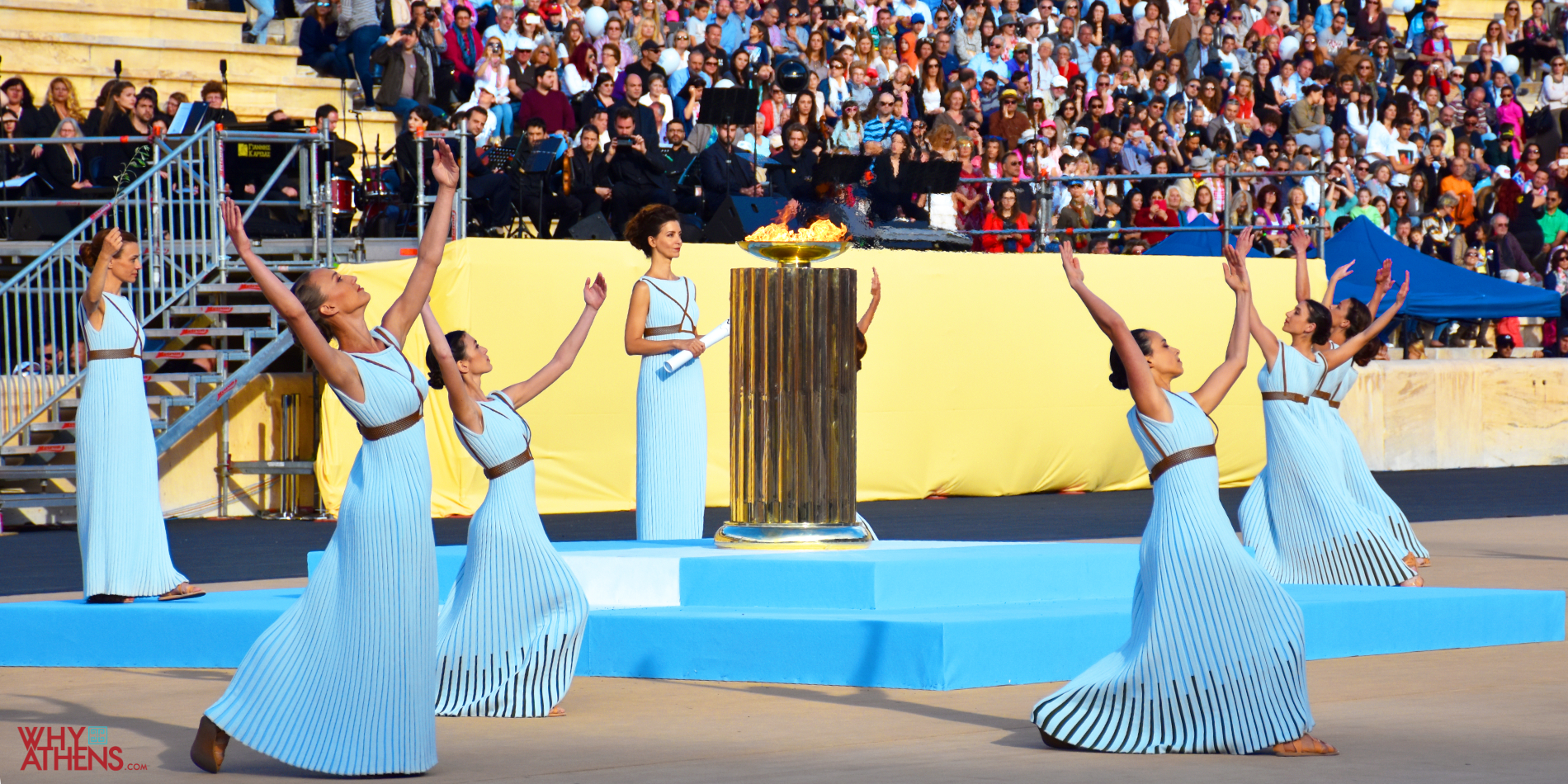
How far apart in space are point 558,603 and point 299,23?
48.3 feet

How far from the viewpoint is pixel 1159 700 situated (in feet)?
19.5

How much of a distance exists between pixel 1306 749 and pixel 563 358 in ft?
10.4

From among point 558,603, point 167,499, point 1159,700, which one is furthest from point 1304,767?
point 167,499

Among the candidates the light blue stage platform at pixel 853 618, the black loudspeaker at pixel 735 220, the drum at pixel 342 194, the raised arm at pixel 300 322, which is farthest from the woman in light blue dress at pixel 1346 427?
the drum at pixel 342 194

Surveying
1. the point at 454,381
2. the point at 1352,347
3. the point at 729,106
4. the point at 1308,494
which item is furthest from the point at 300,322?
the point at 729,106

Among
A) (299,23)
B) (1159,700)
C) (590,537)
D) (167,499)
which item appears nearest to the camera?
(1159,700)

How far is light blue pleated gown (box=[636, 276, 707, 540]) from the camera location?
943cm

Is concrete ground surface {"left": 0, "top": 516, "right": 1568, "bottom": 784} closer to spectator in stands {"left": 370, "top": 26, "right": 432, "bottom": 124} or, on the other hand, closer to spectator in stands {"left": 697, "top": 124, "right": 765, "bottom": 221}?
spectator in stands {"left": 697, "top": 124, "right": 765, "bottom": 221}

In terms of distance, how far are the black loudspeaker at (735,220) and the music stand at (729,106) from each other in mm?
639

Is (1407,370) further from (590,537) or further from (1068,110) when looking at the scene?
(590,537)

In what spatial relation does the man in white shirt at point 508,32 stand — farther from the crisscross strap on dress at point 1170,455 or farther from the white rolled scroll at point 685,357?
the crisscross strap on dress at point 1170,455

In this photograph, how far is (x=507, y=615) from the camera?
675 cm

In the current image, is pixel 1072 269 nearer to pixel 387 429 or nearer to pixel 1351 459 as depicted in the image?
pixel 387 429

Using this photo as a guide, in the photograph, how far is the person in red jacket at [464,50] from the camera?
18859mm
